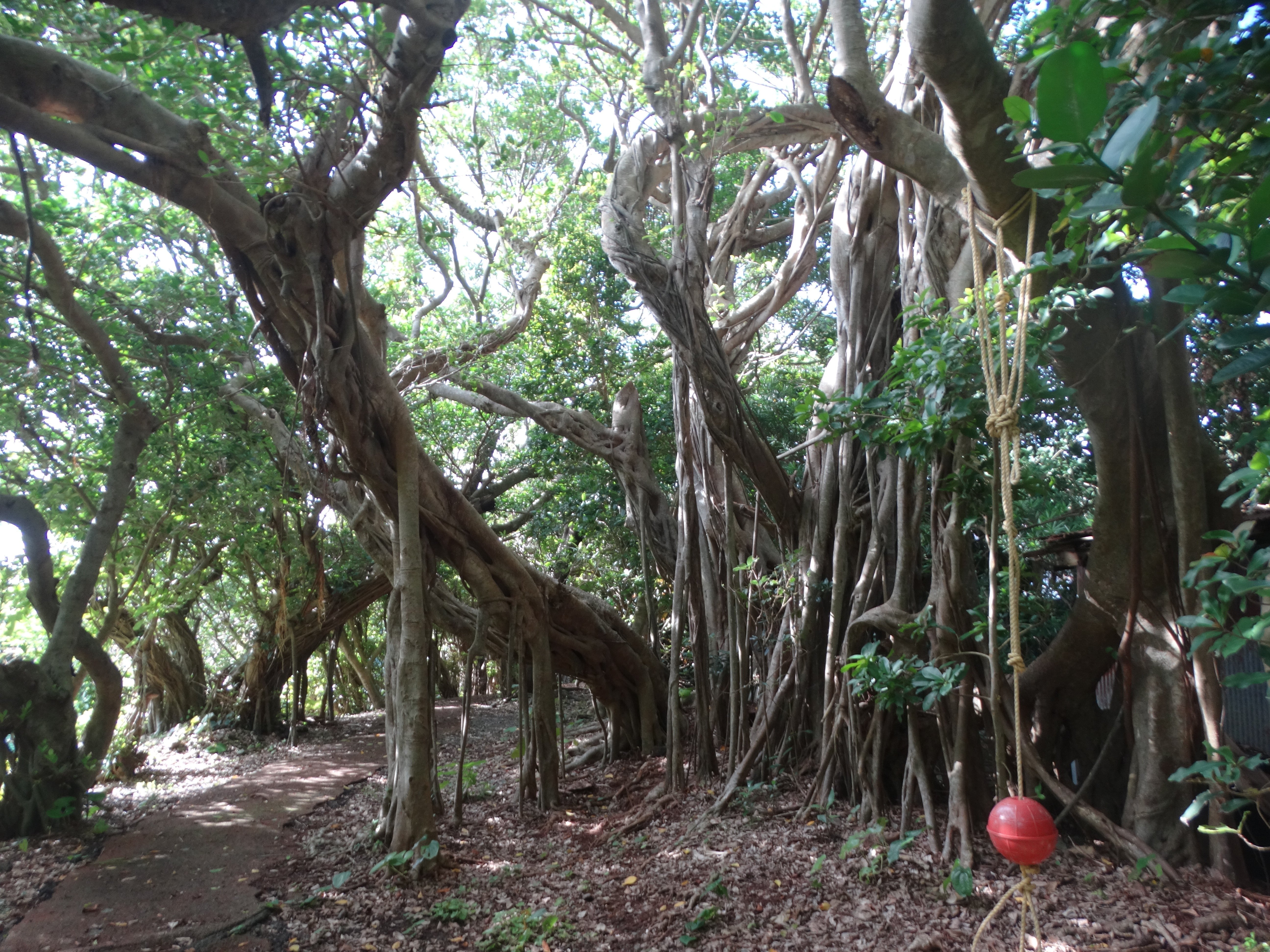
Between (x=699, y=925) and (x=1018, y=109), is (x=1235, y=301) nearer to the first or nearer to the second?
(x=1018, y=109)

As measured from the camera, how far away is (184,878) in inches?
174

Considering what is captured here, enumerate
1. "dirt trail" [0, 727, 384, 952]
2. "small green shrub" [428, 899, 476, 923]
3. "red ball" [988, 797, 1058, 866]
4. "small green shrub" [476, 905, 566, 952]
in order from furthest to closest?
"small green shrub" [428, 899, 476, 923] < "dirt trail" [0, 727, 384, 952] < "small green shrub" [476, 905, 566, 952] < "red ball" [988, 797, 1058, 866]

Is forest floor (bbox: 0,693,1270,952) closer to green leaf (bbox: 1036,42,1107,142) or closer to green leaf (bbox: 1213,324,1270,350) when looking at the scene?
green leaf (bbox: 1213,324,1270,350)

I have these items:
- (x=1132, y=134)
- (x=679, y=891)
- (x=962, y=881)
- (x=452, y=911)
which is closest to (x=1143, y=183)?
(x=1132, y=134)

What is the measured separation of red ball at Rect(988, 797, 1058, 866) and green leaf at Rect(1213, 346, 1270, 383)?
859mm

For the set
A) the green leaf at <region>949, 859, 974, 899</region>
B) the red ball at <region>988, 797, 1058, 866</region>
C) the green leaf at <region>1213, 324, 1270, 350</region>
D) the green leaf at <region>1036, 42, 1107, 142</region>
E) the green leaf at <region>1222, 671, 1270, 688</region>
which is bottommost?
the green leaf at <region>949, 859, 974, 899</region>

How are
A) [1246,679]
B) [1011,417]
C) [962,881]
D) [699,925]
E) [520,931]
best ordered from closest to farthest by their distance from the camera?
[1246,679]
[1011,417]
[962,881]
[699,925]
[520,931]

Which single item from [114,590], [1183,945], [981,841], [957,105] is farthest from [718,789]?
[114,590]

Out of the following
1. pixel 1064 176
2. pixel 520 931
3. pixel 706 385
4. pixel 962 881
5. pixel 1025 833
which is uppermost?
pixel 706 385

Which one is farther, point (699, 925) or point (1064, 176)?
point (699, 925)

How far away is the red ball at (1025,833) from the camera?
164 centimetres

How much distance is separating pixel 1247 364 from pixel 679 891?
3.24 m

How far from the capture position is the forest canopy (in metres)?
2.45

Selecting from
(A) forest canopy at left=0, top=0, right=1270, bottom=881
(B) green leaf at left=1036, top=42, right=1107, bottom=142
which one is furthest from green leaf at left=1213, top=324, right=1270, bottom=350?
(B) green leaf at left=1036, top=42, right=1107, bottom=142
